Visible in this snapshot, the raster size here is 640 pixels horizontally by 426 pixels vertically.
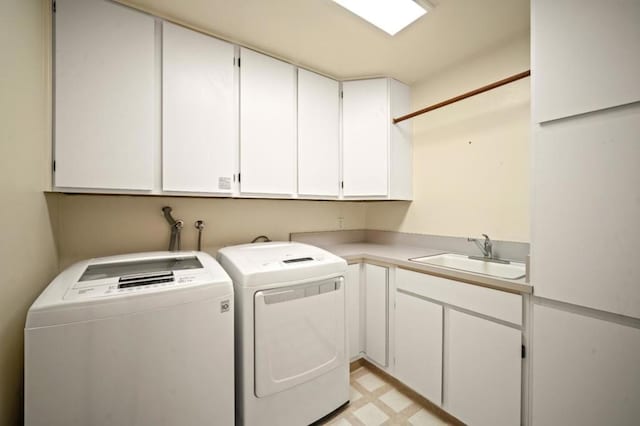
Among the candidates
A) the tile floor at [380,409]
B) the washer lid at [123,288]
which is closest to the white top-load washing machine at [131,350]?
the washer lid at [123,288]

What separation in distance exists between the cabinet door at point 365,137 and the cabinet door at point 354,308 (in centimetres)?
68

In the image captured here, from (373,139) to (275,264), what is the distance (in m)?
1.37

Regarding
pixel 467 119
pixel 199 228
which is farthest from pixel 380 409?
pixel 467 119

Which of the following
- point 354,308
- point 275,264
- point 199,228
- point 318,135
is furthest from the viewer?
point 318,135

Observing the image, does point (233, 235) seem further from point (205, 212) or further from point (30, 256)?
point (30, 256)

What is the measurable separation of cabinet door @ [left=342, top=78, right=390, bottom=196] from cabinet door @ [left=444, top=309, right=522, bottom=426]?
1.13 meters

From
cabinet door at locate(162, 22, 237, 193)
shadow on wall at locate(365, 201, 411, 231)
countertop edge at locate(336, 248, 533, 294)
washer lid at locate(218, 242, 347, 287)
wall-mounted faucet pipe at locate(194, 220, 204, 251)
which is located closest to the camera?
countertop edge at locate(336, 248, 533, 294)

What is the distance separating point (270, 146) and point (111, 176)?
936mm

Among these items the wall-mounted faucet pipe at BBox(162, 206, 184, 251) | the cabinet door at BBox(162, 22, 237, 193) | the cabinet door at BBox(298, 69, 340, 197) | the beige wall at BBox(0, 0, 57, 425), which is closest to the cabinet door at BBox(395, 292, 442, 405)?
the cabinet door at BBox(298, 69, 340, 197)

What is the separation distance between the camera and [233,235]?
1.98m

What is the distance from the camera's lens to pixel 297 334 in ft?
4.49

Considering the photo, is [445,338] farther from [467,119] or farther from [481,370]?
[467,119]

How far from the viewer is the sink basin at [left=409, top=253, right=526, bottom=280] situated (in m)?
1.53

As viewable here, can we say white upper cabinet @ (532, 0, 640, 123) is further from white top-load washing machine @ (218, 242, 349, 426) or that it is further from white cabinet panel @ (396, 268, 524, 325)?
white top-load washing machine @ (218, 242, 349, 426)
